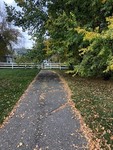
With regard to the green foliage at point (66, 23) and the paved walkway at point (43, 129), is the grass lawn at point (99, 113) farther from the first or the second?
the green foliage at point (66, 23)

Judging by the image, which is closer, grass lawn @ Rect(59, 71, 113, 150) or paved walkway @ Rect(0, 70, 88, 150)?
paved walkway @ Rect(0, 70, 88, 150)

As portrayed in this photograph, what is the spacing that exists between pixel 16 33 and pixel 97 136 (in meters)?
40.3

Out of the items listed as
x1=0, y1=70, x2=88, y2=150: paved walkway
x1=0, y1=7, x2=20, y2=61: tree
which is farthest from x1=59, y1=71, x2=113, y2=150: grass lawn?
x1=0, y1=7, x2=20, y2=61: tree

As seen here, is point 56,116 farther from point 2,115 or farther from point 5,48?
point 5,48

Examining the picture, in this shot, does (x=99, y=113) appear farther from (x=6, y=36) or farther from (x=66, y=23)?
(x=6, y=36)

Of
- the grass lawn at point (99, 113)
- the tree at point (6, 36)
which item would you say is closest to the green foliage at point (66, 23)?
the grass lawn at point (99, 113)

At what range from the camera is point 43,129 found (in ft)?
23.8

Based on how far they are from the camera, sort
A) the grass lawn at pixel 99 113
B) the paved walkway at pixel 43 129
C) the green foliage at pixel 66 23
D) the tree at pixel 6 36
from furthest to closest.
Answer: the tree at pixel 6 36 → the green foliage at pixel 66 23 → the grass lawn at pixel 99 113 → the paved walkway at pixel 43 129

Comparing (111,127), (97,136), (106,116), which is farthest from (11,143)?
(106,116)

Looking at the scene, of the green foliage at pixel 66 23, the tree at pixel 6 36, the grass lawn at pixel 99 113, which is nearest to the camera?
the grass lawn at pixel 99 113

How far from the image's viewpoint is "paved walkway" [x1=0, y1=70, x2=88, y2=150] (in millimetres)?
6219

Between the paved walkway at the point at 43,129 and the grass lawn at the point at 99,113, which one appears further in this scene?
the grass lawn at the point at 99,113

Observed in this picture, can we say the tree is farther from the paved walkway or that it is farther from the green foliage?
the paved walkway

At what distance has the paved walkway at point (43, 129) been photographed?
20.4ft
